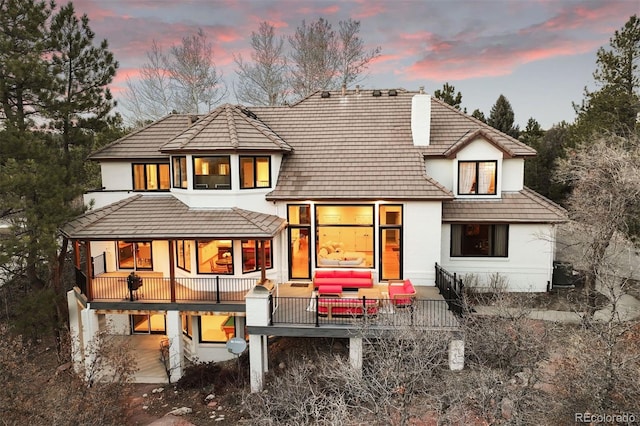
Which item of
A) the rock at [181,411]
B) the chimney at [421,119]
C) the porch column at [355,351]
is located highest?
the chimney at [421,119]

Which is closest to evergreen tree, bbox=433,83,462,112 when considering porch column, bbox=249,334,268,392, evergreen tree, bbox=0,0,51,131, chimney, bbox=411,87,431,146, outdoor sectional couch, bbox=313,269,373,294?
chimney, bbox=411,87,431,146

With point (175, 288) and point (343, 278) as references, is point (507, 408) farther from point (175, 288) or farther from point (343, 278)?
point (175, 288)

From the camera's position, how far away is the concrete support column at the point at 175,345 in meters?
14.1

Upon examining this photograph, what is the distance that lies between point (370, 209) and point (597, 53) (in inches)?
745

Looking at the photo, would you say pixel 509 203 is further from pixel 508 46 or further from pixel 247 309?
pixel 508 46

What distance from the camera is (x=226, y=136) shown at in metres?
15.8

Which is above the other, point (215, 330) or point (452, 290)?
point (452, 290)

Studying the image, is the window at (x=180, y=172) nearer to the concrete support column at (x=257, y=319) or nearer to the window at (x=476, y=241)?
the concrete support column at (x=257, y=319)

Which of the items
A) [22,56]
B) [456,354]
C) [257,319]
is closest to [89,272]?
[257,319]

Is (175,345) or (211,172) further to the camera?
(211,172)

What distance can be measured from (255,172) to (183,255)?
434cm

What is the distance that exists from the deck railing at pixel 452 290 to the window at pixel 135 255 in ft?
39.1

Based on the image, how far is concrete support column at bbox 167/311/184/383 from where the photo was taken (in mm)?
14102

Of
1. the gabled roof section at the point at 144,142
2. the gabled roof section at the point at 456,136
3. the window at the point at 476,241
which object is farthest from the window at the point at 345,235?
the gabled roof section at the point at 144,142
